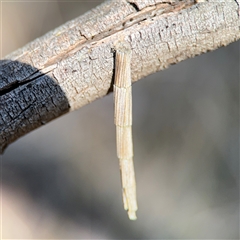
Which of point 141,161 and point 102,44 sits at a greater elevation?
point 141,161

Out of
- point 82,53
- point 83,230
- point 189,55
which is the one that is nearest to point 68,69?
point 82,53

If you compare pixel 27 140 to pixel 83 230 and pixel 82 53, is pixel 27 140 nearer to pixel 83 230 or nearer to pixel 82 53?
pixel 83 230

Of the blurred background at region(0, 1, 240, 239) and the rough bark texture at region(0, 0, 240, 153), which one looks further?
the blurred background at region(0, 1, 240, 239)

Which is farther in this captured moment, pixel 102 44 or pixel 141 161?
pixel 141 161

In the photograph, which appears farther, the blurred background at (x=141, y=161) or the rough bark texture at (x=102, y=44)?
the blurred background at (x=141, y=161)
